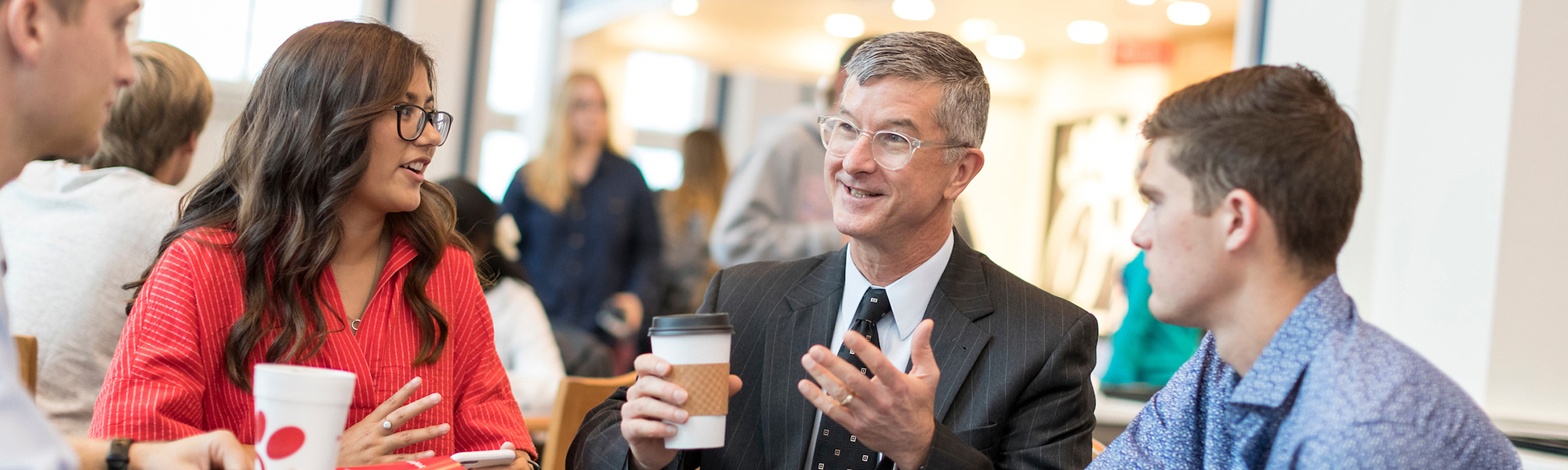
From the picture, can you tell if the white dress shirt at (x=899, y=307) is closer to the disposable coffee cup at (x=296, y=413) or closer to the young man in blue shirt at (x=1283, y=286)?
the young man in blue shirt at (x=1283, y=286)

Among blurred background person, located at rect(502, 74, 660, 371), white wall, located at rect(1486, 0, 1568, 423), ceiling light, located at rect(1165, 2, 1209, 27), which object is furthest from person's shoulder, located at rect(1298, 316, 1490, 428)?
ceiling light, located at rect(1165, 2, 1209, 27)

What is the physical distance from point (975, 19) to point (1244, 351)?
260 inches

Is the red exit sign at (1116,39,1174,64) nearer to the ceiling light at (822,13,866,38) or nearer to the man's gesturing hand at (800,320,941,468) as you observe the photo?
the ceiling light at (822,13,866,38)

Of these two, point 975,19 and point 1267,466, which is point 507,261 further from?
point 975,19

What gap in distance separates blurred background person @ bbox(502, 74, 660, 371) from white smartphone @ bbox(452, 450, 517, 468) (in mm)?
3393

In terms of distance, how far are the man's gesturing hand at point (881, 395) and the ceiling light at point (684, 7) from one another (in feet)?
21.6

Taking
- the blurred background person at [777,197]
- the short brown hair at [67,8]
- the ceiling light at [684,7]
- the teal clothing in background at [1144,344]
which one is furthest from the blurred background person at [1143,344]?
the short brown hair at [67,8]

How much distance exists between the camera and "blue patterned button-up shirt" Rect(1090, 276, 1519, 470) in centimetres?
106

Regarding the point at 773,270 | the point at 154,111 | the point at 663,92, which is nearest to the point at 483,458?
the point at 773,270

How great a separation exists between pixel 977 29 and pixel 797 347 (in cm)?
647

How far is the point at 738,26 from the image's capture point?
28.8 feet

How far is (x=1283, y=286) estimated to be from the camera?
120 centimetres

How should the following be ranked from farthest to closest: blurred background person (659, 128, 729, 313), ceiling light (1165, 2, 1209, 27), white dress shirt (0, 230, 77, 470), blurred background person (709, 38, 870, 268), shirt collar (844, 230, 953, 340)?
ceiling light (1165, 2, 1209, 27), blurred background person (659, 128, 729, 313), blurred background person (709, 38, 870, 268), shirt collar (844, 230, 953, 340), white dress shirt (0, 230, 77, 470)

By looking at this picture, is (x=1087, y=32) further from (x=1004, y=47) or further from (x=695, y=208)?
(x=695, y=208)
